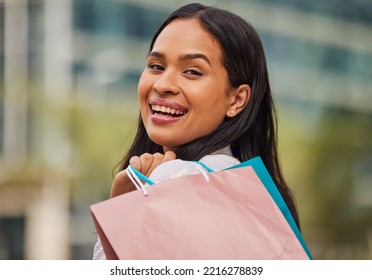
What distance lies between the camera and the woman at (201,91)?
2.51m

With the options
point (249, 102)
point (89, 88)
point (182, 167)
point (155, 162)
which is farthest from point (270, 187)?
point (89, 88)

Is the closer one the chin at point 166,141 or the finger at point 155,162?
the finger at point 155,162

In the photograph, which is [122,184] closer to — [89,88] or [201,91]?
[201,91]

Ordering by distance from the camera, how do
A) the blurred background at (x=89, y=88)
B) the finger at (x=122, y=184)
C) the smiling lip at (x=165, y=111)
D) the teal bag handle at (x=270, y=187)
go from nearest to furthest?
the teal bag handle at (x=270, y=187) → the finger at (x=122, y=184) → the smiling lip at (x=165, y=111) → the blurred background at (x=89, y=88)

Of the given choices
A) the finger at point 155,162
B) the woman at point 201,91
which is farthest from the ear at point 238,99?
the finger at point 155,162

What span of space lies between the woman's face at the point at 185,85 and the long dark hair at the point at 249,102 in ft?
0.09

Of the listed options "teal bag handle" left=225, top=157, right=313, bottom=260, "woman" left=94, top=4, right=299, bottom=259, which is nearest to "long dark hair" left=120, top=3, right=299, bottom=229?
"woman" left=94, top=4, right=299, bottom=259

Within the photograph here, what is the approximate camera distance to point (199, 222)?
2.18m

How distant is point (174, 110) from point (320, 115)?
55.3 feet

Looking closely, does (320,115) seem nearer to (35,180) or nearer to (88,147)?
(88,147)

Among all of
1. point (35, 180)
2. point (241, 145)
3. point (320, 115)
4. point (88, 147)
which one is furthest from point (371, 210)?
point (241, 145)

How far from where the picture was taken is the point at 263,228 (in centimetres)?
221

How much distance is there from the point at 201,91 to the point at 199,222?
0.46 m

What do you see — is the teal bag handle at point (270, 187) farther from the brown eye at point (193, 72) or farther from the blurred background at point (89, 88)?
the blurred background at point (89, 88)
